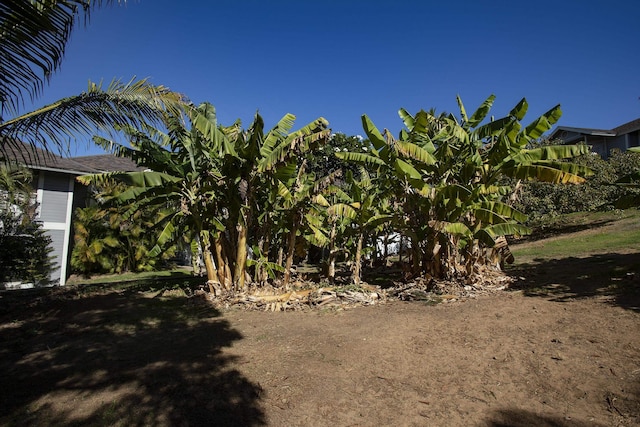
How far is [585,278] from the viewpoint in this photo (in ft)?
28.2

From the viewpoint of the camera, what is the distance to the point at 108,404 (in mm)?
3949

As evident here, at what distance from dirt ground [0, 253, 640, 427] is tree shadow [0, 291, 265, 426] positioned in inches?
0.9

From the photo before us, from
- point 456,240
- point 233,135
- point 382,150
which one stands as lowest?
point 456,240

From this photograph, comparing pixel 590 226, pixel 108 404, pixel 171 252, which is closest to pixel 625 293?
pixel 108 404

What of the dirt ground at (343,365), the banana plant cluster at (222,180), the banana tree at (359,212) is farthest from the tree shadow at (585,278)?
the banana plant cluster at (222,180)

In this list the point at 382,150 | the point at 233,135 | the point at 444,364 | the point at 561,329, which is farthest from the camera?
the point at 233,135

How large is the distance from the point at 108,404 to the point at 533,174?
8.71m

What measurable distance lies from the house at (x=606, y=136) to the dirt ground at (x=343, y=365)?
24.2 m

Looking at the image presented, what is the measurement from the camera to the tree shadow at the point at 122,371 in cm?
377

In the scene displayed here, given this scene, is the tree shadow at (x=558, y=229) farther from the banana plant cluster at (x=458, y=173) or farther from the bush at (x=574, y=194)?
the banana plant cluster at (x=458, y=173)

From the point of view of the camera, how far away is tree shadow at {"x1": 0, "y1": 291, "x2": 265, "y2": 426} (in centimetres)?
377

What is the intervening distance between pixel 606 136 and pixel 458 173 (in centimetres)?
2599

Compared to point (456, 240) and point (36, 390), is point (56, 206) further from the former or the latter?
point (456, 240)

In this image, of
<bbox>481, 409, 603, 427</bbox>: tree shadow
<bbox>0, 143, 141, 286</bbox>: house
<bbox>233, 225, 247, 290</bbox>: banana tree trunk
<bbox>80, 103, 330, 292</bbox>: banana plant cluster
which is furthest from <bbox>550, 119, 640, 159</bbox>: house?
<bbox>0, 143, 141, 286</bbox>: house
